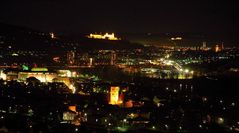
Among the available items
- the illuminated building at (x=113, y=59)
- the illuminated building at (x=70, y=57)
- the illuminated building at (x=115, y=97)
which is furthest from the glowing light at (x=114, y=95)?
the illuminated building at (x=113, y=59)

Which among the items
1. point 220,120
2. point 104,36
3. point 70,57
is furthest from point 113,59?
point 220,120

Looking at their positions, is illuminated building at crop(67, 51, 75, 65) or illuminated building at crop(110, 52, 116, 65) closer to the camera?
illuminated building at crop(67, 51, 75, 65)

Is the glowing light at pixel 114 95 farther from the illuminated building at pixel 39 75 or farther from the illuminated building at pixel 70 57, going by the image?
the illuminated building at pixel 70 57

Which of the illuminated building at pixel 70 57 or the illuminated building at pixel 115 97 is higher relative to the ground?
the illuminated building at pixel 70 57

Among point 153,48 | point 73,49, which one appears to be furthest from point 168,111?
point 153,48

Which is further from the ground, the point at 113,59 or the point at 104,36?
the point at 104,36

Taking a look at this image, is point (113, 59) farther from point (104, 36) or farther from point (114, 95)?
point (114, 95)

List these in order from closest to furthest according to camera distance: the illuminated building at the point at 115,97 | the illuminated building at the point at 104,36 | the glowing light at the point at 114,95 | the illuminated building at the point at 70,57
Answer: the illuminated building at the point at 115,97 → the glowing light at the point at 114,95 → the illuminated building at the point at 70,57 → the illuminated building at the point at 104,36

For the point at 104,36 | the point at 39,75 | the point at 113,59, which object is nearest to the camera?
the point at 39,75

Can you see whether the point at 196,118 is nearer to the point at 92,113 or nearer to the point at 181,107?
the point at 181,107

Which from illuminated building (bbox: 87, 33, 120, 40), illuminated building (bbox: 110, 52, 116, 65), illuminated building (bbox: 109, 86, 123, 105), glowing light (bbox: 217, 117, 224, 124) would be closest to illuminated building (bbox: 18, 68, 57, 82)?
illuminated building (bbox: 109, 86, 123, 105)

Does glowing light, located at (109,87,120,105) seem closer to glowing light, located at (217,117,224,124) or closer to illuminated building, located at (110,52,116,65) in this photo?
glowing light, located at (217,117,224,124)

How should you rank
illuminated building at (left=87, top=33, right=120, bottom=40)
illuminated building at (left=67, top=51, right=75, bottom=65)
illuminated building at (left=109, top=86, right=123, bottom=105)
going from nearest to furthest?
illuminated building at (left=109, top=86, right=123, bottom=105), illuminated building at (left=67, top=51, right=75, bottom=65), illuminated building at (left=87, top=33, right=120, bottom=40)
